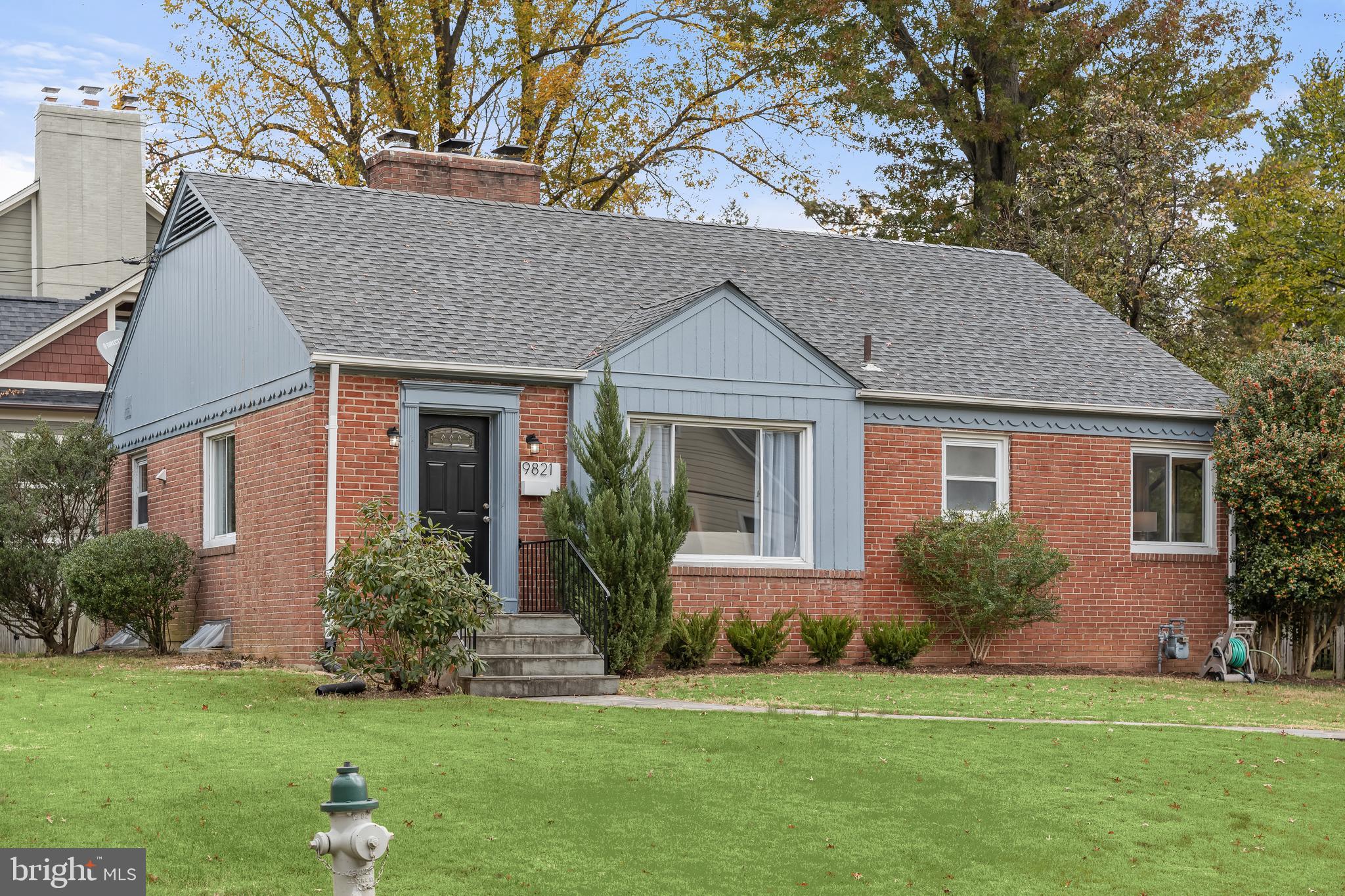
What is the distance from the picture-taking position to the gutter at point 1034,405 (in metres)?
18.4

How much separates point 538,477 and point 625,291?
3.40 meters

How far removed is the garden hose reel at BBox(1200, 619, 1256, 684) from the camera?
18.7m

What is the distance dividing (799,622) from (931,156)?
18.7 metres

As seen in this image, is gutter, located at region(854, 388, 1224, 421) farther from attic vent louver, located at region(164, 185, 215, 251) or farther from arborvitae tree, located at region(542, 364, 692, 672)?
attic vent louver, located at region(164, 185, 215, 251)

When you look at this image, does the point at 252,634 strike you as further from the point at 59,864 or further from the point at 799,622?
the point at 59,864

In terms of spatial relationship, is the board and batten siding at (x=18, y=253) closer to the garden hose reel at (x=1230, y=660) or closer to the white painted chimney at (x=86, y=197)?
the white painted chimney at (x=86, y=197)

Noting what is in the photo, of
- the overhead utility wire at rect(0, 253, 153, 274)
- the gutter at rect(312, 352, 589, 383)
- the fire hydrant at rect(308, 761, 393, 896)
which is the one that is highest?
the overhead utility wire at rect(0, 253, 153, 274)

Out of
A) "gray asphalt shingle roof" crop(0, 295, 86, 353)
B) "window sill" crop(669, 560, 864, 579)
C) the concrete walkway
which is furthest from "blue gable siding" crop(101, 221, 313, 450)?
the concrete walkway

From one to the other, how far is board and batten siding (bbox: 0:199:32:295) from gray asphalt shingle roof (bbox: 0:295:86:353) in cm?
266

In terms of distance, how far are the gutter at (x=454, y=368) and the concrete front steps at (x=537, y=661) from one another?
250 cm

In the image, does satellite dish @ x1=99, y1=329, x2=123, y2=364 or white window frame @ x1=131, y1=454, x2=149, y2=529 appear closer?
white window frame @ x1=131, y1=454, x2=149, y2=529

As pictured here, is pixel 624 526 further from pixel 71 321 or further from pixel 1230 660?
pixel 71 321

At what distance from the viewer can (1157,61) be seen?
32969mm

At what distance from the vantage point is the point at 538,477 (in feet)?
54.7
